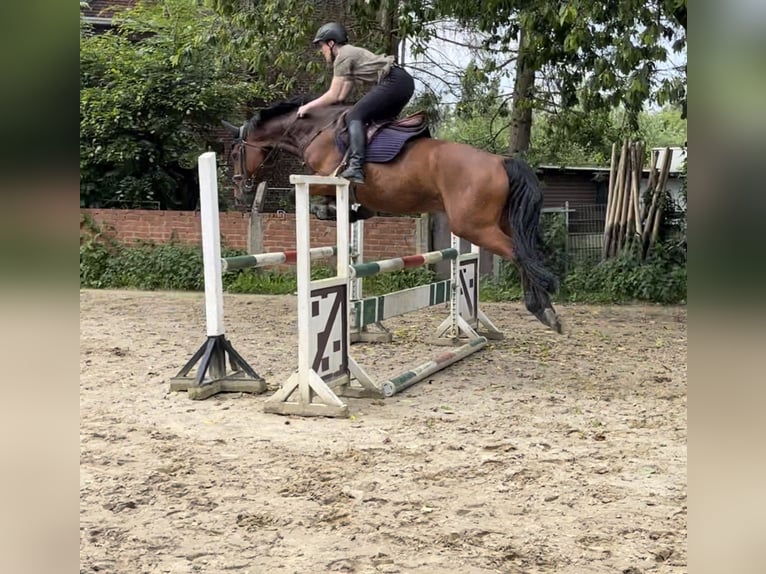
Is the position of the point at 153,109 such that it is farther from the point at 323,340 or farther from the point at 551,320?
the point at 551,320

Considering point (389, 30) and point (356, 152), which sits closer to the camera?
point (356, 152)

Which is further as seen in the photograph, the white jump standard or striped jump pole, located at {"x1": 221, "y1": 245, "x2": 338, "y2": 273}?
striped jump pole, located at {"x1": 221, "y1": 245, "x2": 338, "y2": 273}

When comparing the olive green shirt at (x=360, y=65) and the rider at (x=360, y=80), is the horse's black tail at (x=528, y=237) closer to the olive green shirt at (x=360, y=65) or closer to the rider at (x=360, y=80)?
the rider at (x=360, y=80)

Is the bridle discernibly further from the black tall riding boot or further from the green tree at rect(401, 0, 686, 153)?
the green tree at rect(401, 0, 686, 153)

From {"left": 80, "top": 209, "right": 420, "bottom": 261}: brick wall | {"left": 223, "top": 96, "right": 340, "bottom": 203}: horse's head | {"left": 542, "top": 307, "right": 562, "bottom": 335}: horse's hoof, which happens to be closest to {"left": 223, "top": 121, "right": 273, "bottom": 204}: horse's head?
{"left": 223, "top": 96, "right": 340, "bottom": 203}: horse's head

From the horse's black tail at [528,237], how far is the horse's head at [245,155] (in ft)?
6.00

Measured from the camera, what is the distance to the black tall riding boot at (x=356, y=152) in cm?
484

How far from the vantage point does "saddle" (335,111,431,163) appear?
4.94 metres

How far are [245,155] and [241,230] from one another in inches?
187

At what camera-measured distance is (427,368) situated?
4.84 metres

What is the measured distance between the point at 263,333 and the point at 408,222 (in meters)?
3.42

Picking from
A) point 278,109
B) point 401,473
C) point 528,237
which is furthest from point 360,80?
point 401,473

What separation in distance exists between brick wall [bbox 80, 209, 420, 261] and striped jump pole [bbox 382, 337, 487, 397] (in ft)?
12.7

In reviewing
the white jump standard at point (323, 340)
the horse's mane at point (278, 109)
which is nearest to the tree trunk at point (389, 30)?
the horse's mane at point (278, 109)
